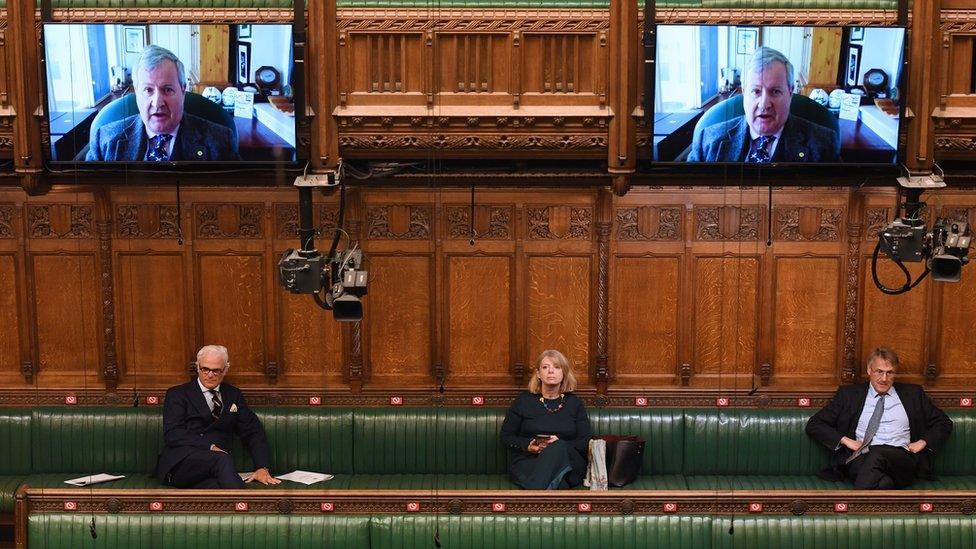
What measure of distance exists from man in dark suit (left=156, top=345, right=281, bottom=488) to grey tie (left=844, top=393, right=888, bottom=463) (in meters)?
4.19

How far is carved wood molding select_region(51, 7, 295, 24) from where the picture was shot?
913 centimetres

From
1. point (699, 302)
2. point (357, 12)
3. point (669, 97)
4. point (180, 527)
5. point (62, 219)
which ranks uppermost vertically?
point (357, 12)

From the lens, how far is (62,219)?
10.3 metres

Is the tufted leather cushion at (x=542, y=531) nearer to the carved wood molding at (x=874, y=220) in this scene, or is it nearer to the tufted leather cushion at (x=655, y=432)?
the tufted leather cushion at (x=655, y=432)

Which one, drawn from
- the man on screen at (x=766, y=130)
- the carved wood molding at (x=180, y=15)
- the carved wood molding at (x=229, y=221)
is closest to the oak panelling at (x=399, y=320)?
the carved wood molding at (x=229, y=221)

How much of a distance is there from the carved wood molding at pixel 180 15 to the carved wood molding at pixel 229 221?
1608 millimetres

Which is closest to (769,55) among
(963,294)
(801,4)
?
(801,4)

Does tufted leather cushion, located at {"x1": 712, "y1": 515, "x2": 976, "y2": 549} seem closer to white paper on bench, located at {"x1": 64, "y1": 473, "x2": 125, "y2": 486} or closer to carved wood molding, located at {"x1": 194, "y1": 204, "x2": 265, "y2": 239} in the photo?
carved wood molding, located at {"x1": 194, "y1": 204, "x2": 265, "y2": 239}

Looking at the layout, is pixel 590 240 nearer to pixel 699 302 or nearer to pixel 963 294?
pixel 699 302

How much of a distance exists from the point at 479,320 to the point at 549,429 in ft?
3.68

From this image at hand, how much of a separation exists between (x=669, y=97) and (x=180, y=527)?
14.1ft

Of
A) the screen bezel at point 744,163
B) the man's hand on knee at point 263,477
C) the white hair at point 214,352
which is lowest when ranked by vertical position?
the man's hand on knee at point 263,477

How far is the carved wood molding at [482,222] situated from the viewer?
404 inches

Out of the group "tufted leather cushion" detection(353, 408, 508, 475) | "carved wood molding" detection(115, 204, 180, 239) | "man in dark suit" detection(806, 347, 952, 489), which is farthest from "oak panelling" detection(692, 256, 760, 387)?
"carved wood molding" detection(115, 204, 180, 239)
